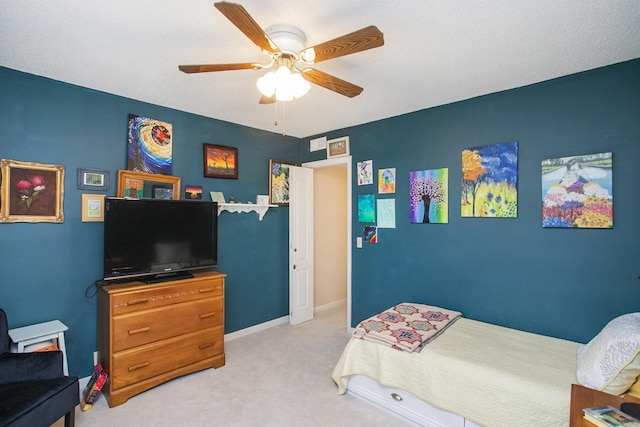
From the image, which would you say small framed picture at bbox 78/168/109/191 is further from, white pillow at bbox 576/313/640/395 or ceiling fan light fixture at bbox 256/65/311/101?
white pillow at bbox 576/313/640/395

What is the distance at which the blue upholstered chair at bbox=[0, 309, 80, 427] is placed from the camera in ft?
5.50

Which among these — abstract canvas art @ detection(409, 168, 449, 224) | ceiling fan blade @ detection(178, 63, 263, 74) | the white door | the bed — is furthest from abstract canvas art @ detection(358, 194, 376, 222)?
ceiling fan blade @ detection(178, 63, 263, 74)

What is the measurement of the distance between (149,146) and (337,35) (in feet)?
7.16

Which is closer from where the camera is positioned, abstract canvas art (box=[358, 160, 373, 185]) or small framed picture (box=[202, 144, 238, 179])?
small framed picture (box=[202, 144, 238, 179])

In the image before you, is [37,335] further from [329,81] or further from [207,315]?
[329,81]

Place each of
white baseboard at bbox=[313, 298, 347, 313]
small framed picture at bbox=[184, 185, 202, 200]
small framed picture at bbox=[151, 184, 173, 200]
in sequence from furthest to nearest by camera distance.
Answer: white baseboard at bbox=[313, 298, 347, 313], small framed picture at bbox=[184, 185, 202, 200], small framed picture at bbox=[151, 184, 173, 200]

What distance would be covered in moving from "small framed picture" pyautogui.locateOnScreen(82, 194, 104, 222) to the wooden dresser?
626mm

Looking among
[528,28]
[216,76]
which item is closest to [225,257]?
[216,76]

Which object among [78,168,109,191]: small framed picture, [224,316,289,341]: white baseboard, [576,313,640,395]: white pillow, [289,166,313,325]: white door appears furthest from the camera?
[289,166,313,325]: white door

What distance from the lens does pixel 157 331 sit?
2.63 m

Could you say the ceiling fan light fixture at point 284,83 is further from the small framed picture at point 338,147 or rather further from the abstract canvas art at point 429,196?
the small framed picture at point 338,147

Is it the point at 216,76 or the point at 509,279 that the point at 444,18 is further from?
the point at 509,279

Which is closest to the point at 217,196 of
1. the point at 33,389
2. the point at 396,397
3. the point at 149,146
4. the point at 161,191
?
the point at 161,191

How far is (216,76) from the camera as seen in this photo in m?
2.49
